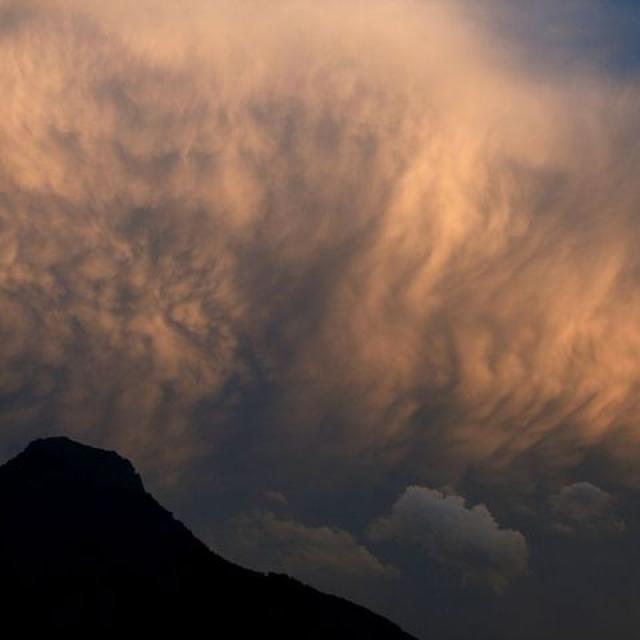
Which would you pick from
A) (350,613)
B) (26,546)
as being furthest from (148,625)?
(350,613)

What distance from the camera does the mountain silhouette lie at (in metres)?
162

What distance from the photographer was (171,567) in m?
188

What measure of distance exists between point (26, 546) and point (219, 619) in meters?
52.5

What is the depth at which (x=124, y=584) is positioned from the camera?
6909 inches

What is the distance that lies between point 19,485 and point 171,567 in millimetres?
47304

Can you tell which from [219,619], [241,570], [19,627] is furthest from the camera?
[241,570]

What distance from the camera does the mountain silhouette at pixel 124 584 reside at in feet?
533

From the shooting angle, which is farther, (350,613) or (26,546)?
(350,613)

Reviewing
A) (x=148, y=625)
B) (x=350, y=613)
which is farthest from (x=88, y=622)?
(x=350, y=613)

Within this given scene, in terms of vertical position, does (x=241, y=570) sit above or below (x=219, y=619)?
above

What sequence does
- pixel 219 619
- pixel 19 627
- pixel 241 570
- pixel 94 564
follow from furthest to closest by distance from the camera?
1. pixel 241 570
2. pixel 94 564
3. pixel 219 619
4. pixel 19 627

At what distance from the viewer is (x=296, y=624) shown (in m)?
176

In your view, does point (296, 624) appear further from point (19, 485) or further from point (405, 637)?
point (19, 485)

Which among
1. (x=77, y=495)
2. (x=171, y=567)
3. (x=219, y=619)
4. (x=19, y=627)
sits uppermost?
(x=77, y=495)
